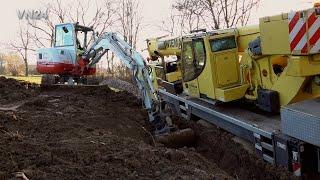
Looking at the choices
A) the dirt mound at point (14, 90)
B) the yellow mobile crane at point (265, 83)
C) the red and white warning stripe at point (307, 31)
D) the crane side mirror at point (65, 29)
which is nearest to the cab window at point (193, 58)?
the yellow mobile crane at point (265, 83)

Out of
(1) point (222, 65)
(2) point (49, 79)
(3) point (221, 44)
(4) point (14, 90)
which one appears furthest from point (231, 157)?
(2) point (49, 79)

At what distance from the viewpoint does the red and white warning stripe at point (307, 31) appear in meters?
6.36

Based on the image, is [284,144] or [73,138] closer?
[284,144]

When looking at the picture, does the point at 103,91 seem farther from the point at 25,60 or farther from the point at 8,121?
the point at 25,60

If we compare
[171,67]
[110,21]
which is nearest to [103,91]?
[171,67]

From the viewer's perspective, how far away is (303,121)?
5.89 meters

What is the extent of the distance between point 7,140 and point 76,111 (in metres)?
3.70

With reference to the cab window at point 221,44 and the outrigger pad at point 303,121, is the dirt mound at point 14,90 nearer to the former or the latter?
the cab window at point 221,44

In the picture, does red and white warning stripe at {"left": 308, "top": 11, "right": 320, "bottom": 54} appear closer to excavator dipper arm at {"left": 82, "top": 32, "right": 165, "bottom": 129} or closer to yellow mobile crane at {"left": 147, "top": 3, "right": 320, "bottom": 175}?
yellow mobile crane at {"left": 147, "top": 3, "right": 320, "bottom": 175}

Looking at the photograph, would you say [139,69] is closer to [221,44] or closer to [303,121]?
[221,44]

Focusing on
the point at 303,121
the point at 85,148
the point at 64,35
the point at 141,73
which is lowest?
the point at 85,148

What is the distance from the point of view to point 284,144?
21.1ft

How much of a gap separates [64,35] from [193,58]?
6.98 meters

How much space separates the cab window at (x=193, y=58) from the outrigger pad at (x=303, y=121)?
3348 mm
